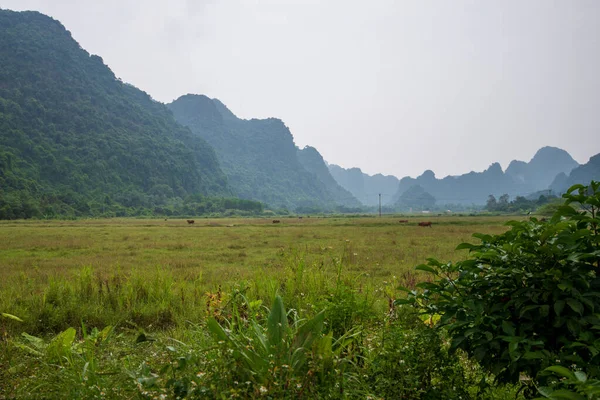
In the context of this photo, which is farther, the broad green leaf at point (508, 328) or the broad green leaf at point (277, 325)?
the broad green leaf at point (277, 325)

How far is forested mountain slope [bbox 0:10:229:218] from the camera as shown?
9119cm

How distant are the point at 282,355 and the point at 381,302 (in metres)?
3.53

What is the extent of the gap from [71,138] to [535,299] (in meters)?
135

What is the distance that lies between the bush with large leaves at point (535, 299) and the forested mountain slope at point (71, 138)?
259 feet

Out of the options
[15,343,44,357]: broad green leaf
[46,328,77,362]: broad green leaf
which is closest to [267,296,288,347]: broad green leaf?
[46,328,77,362]: broad green leaf

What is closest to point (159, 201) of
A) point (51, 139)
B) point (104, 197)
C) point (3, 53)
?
point (104, 197)

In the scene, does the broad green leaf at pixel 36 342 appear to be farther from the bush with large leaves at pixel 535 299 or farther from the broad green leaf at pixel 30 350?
the bush with large leaves at pixel 535 299

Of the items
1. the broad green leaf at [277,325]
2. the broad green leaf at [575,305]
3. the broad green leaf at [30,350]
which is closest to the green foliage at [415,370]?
the broad green leaf at [277,325]

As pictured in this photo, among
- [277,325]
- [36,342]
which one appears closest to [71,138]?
Answer: [36,342]

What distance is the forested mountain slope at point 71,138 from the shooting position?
9119 cm

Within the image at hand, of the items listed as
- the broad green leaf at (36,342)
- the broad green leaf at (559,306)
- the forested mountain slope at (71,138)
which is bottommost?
the broad green leaf at (36,342)

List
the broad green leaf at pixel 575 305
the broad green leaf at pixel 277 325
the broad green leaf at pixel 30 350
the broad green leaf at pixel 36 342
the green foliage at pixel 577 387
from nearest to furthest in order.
→ the green foliage at pixel 577 387 → the broad green leaf at pixel 575 305 → the broad green leaf at pixel 277 325 → the broad green leaf at pixel 30 350 → the broad green leaf at pixel 36 342

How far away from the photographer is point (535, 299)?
213 centimetres

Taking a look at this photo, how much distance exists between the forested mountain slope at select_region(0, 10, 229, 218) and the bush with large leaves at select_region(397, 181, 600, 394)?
78975 millimetres
